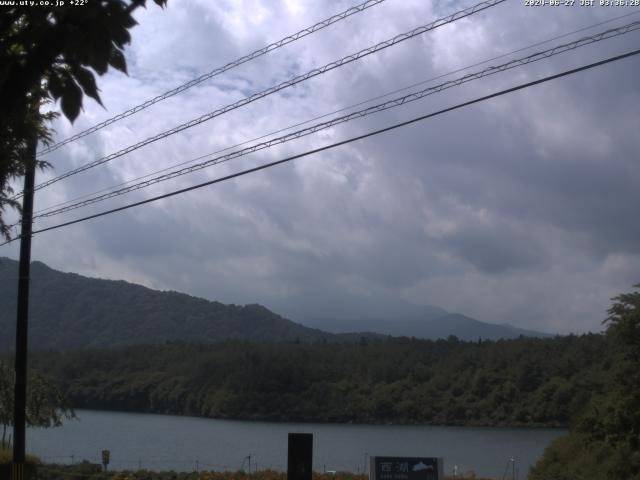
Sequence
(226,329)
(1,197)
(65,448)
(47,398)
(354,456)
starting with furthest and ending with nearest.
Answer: (226,329)
(65,448)
(354,456)
(47,398)
(1,197)

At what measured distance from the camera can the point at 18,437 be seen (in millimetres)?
19094

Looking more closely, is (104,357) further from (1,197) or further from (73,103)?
(73,103)

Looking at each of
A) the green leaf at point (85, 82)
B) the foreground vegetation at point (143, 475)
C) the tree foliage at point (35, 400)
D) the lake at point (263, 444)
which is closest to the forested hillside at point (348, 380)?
the lake at point (263, 444)

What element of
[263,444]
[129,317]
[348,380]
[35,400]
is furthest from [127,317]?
[35,400]

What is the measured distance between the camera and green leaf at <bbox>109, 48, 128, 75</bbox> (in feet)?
15.1

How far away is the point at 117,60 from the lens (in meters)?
4.65

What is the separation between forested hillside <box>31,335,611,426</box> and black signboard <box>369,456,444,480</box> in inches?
967

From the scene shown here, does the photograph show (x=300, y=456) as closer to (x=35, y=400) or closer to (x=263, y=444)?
(x=35, y=400)

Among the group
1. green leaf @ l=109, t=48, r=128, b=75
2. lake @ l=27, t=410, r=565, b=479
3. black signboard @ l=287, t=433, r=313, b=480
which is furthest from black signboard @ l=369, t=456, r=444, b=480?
lake @ l=27, t=410, r=565, b=479

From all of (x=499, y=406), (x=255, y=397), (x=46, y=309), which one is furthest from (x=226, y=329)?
(x=499, y=406)

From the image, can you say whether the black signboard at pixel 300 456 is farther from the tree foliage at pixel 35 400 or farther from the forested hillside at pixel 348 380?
the forested hillside at pixel 348 380

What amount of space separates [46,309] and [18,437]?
109 m

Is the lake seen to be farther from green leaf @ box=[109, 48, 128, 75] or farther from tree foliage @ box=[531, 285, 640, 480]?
green leaf @ box=[109, 48, 128, 75]

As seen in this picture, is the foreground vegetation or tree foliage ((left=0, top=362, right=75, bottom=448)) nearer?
the foreground vegetation
